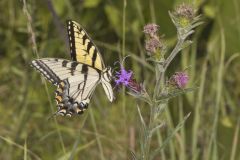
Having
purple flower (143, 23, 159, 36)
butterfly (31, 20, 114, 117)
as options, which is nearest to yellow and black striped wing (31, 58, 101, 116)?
butterfly (31, 20, 114, 117)

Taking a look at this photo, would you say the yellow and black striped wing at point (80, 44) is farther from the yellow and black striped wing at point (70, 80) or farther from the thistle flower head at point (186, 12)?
the thistle flower head at point (186, 12)

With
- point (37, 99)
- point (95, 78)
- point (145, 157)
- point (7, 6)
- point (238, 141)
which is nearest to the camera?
point (145, 157)

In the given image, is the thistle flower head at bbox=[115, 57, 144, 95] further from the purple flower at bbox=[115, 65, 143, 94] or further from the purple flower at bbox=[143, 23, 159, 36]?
the purple flower at bbox=[143, 23, 159, 36]

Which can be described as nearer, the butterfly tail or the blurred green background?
the butterfly tail

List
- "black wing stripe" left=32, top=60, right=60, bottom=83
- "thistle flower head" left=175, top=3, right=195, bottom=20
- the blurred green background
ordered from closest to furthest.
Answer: "thistle flower head" left=175, top=3, right=195, bottom=20 → "black wing stripe" left=32, top=60, right=60, bottom=83 → the blurred green background

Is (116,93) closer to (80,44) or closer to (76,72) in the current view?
(76,72)

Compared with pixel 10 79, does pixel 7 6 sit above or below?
A: above

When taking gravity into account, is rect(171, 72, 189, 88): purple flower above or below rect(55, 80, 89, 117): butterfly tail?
above

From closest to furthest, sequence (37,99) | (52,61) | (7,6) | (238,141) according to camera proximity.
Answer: (52,61) < (238,141) < (37,99) < (7,6)

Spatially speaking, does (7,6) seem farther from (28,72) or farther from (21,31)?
(28,72)

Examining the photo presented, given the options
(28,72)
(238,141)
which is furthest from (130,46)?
(238,141)
